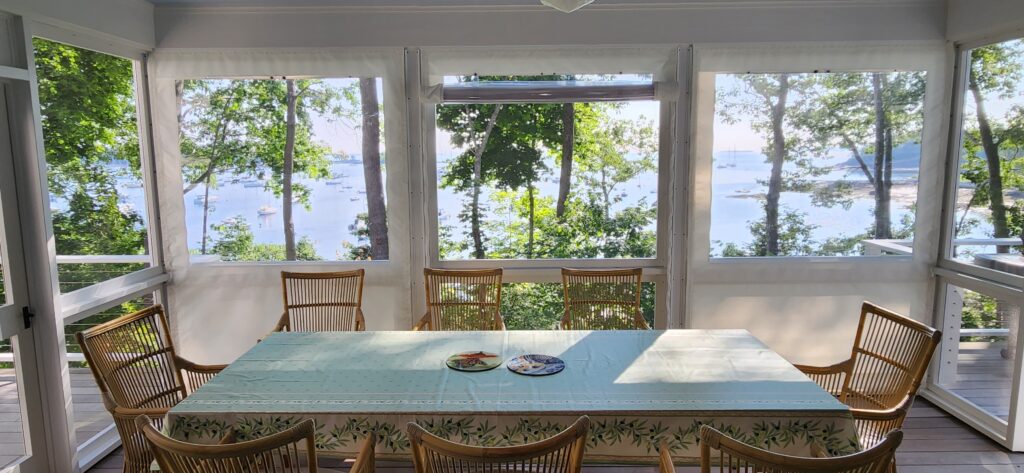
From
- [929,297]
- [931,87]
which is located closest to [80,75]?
[931,87]

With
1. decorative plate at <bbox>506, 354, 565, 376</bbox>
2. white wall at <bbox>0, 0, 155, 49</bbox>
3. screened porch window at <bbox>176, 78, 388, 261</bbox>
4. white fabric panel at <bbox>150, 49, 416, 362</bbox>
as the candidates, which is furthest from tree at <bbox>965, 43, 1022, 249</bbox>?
white wall at <bbox>0, 0, 155, 49</bbox>

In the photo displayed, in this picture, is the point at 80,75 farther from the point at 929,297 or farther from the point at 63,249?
the point at 929,297

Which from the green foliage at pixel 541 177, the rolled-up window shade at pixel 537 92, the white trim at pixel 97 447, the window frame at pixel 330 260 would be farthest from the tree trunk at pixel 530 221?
the white trim at pixel 97 447

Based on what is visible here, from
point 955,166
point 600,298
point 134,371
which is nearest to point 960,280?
point 955,166

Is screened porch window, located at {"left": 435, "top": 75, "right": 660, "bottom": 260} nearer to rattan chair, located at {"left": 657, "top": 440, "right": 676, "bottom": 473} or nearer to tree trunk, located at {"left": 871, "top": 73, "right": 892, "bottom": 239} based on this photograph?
tree trunk, located at {"left": 871, "top": 73, "right": 892, "bottom": 239}

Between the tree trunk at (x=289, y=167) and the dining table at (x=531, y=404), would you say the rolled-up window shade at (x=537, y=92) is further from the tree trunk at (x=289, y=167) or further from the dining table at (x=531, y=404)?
the dining table at (x=531, y=404)

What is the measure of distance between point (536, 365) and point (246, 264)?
7.93 feet

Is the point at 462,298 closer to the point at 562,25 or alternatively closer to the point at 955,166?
the point at 562,25

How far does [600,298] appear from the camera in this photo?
3.27 metres

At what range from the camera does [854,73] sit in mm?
3566

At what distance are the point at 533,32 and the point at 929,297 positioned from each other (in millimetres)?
3033

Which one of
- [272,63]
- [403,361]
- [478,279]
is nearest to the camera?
[403,361]

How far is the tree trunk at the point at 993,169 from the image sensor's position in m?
3.20

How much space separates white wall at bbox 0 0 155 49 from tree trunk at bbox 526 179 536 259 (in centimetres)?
247
